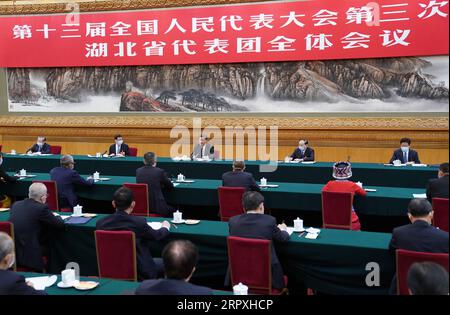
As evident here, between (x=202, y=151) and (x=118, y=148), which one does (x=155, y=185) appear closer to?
(x=202, y=151)

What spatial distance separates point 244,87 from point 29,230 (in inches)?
287

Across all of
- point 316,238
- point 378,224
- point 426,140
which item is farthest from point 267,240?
point 426,140

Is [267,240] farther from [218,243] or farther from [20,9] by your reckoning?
[20,9]

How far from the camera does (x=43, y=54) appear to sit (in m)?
12.1

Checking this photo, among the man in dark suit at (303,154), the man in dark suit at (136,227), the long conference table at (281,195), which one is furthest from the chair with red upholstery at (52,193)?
the man in dark suit at (303,154)

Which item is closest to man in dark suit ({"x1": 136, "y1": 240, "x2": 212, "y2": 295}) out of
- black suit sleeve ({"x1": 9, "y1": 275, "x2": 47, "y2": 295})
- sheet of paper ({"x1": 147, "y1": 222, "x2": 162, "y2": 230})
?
black suit sleeve ({"x1": 9, "y1": 275, "x2": 47, "y2": 295})

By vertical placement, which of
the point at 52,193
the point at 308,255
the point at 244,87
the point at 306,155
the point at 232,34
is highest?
the point at 232,34

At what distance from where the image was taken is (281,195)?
630 centimetres

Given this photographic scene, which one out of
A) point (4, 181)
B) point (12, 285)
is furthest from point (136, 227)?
point (4, 181)

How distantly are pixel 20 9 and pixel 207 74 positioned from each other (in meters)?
5.26

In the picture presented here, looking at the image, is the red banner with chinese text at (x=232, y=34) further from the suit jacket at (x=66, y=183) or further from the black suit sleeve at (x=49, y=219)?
the black suit sleeve at (x=49, y=219)

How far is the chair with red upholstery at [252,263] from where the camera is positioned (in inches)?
140

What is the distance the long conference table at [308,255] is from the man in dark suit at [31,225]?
358 millimetres

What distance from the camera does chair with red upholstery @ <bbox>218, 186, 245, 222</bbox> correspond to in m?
5.86
